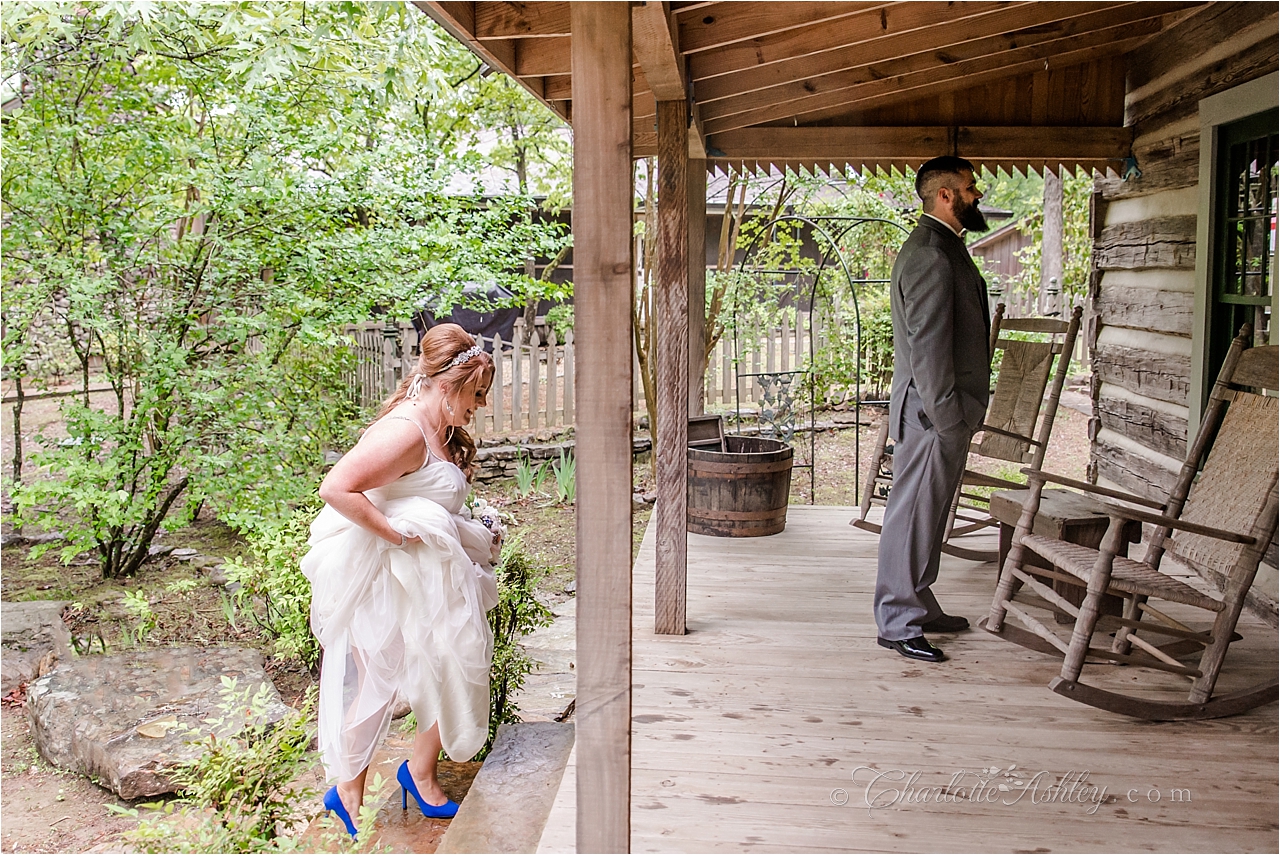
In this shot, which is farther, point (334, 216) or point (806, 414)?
point (806, 414)

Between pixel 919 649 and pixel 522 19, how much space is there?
271 cm

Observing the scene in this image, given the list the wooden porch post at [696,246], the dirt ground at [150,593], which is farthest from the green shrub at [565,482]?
the wooden porch post at [696,246]

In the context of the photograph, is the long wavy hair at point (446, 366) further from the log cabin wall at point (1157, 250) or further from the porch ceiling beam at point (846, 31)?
the log cabin wall at point (1157, 250)

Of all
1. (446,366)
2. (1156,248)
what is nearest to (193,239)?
(446,366)

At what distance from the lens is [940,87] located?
5523mm

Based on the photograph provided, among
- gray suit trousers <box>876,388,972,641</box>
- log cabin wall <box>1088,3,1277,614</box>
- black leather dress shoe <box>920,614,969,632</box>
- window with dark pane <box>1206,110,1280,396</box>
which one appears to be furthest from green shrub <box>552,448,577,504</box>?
window with dark pane <box>1206,110,1280,396</box>

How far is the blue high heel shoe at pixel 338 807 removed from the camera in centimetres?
312

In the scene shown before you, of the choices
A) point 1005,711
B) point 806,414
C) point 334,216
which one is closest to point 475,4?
point 1005,711

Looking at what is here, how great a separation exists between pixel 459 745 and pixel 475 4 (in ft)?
7.60

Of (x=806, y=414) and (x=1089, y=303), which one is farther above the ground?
(x=1089, y=303)

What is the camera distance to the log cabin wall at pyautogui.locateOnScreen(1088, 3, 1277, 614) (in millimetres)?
A: 4668

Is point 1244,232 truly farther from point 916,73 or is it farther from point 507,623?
point 507,623

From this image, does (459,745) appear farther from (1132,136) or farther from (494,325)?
(494,325)

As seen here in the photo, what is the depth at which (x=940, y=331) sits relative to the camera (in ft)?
12.6
